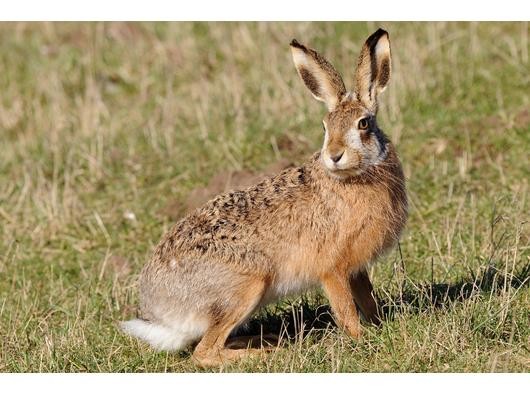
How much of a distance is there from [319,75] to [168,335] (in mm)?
1786

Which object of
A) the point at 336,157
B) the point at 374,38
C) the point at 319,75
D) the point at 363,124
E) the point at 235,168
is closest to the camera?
the point at 336,157

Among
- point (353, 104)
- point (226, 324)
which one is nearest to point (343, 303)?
point (226, 324)

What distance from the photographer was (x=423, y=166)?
8.76 metres

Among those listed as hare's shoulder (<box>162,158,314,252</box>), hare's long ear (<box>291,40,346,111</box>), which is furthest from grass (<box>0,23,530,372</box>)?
hare's long ear (<box>291,40,346,111</box>)

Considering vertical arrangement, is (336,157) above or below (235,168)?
above

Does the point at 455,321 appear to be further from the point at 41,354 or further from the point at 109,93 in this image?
the point at 109,93

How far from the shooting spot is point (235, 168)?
29.6 feet

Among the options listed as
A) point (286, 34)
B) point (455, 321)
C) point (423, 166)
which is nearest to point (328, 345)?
point (455, 321)

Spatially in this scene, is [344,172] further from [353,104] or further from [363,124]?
[353,104]

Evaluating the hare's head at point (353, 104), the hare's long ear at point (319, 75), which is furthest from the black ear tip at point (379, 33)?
the hare's long ear at point (319, 75)

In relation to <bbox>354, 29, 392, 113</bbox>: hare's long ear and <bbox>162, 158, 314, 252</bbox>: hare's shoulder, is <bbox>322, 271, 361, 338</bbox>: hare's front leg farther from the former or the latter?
<bbox>354, 29, 392, 113</bbox>: hare's long ear

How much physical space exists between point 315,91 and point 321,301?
1430 millimetres

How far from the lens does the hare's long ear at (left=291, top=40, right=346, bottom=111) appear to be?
6.02 metres

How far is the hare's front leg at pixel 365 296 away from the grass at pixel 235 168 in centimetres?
16
